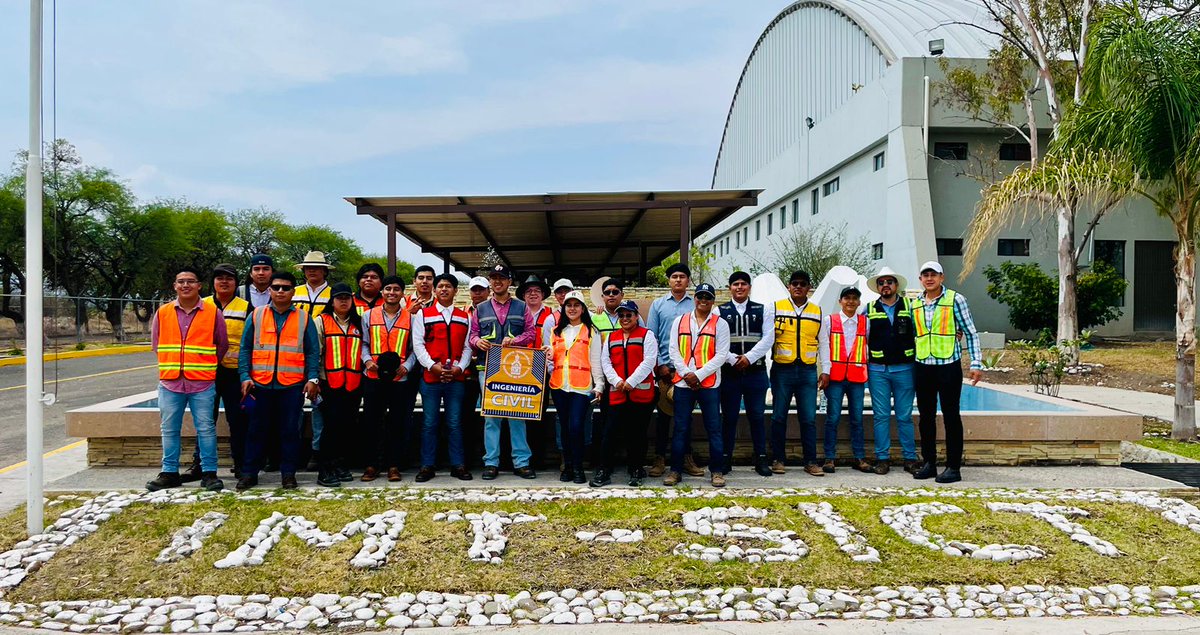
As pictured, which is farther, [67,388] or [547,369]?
[67,388]

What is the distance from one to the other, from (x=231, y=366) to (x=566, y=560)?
362cm

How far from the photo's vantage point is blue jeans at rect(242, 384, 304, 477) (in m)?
6.35

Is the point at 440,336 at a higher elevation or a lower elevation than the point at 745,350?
higher

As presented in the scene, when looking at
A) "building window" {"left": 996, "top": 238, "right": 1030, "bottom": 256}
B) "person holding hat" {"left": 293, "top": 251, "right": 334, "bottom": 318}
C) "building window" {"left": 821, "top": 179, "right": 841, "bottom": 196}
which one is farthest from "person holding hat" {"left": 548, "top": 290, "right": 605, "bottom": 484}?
"building window" {"left": 821, "top": 179, "right": 841, "bottom": 196}

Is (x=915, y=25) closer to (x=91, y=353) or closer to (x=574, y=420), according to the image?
(x=574, y=420)

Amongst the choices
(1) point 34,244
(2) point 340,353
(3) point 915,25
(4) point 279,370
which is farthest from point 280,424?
(3) point 915,25

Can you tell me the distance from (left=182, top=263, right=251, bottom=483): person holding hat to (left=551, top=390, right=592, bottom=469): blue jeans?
2.76m

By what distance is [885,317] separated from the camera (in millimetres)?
6977

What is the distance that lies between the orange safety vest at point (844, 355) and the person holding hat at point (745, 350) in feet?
2.36

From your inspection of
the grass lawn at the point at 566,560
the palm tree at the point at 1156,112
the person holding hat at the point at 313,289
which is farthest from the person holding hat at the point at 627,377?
the palm tree at the point at 1156,112

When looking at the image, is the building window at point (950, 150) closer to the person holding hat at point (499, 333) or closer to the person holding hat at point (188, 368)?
the person holding hat at point (499, 333)

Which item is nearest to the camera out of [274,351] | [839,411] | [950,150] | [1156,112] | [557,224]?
[274,351]

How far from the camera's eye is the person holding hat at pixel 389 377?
6621 mm

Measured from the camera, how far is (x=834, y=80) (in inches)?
1335
